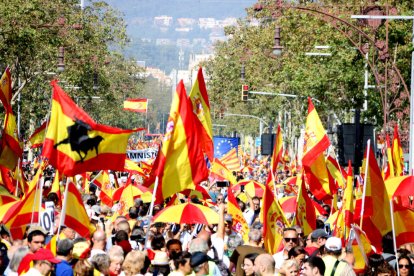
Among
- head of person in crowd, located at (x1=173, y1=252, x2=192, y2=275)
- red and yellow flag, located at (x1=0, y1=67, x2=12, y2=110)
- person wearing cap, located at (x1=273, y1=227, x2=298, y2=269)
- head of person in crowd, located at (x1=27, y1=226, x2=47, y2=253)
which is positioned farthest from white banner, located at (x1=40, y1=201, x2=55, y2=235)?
red and yellow flag, located at (x1=0, y1=67, x2=12, y2=110)

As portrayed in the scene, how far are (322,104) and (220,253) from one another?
3376cm

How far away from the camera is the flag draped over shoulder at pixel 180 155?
1490 cm

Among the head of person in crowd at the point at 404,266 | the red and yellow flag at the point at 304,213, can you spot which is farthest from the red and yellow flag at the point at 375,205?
the red and yellow flag at the point at 304,213

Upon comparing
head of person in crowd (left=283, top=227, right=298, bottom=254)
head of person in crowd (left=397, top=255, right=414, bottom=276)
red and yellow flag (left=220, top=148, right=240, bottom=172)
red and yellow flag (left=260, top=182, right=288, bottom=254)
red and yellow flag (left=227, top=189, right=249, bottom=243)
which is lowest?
red and yellow flag (left=220, top=148, right=240, bottom=172)

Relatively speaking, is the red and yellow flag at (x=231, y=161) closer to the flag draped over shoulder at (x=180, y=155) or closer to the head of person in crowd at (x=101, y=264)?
the flag draped over shoulder at (x=180, y=155)

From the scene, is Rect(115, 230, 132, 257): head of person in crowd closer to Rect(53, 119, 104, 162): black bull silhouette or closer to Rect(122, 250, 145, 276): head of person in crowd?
Rect(53, 119, 104, 162): black bull silhouette

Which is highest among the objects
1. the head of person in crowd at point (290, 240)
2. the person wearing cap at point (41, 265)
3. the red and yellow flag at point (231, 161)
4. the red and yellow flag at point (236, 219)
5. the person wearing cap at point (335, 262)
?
the person wearing cap at point (41, 265)

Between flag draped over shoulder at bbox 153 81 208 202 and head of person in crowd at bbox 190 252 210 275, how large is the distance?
10.0ft

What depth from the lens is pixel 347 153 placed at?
24.7m

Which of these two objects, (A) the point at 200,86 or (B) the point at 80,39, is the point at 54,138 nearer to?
(A) the point at 200,86

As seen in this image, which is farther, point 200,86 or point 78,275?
point 200,86

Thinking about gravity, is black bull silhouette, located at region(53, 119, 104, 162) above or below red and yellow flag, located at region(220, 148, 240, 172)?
above

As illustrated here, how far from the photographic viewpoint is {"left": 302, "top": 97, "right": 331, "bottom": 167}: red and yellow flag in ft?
68.3

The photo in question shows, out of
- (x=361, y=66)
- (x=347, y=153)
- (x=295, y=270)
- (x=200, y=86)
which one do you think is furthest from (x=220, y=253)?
(x=361, y=66)
